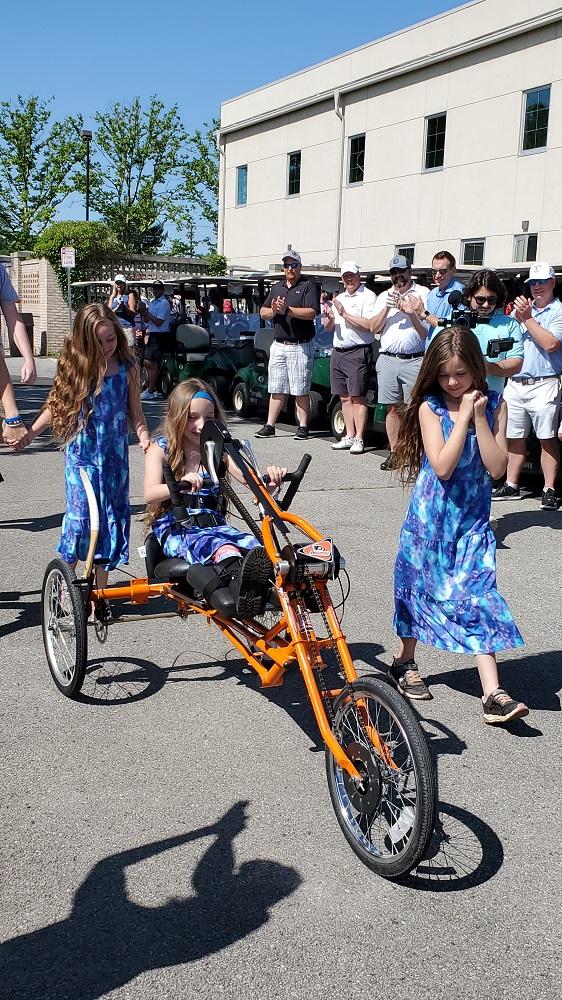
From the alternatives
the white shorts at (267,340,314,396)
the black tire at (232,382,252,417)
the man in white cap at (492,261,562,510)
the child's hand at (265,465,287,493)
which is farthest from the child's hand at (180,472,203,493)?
the black tire at (232,382,252,417)

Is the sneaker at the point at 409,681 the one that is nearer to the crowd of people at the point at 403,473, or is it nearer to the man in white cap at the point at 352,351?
the crowd of people at the point at 403,473

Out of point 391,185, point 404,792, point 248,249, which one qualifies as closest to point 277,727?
point 404,792

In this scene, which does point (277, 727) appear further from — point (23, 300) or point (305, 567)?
point (23, 300)

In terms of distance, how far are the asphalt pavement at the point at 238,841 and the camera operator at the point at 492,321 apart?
201cm

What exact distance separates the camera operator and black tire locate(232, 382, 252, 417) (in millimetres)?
6949

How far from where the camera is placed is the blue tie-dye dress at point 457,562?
438cm

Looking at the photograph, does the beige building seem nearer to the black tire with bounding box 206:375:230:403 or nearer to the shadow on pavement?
the black tire with bounding box 206:375:230:403

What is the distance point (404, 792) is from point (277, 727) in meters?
1.29

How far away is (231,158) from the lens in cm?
3438

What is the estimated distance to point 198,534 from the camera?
14.7 ft

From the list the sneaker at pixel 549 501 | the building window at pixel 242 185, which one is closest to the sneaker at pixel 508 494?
the sneaker at pixel 549 501

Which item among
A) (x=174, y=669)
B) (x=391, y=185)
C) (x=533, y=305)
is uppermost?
(x=391, y=185)

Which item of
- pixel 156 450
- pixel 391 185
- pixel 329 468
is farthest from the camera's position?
pixel 391 185

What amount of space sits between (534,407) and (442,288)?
1563 millimetres
